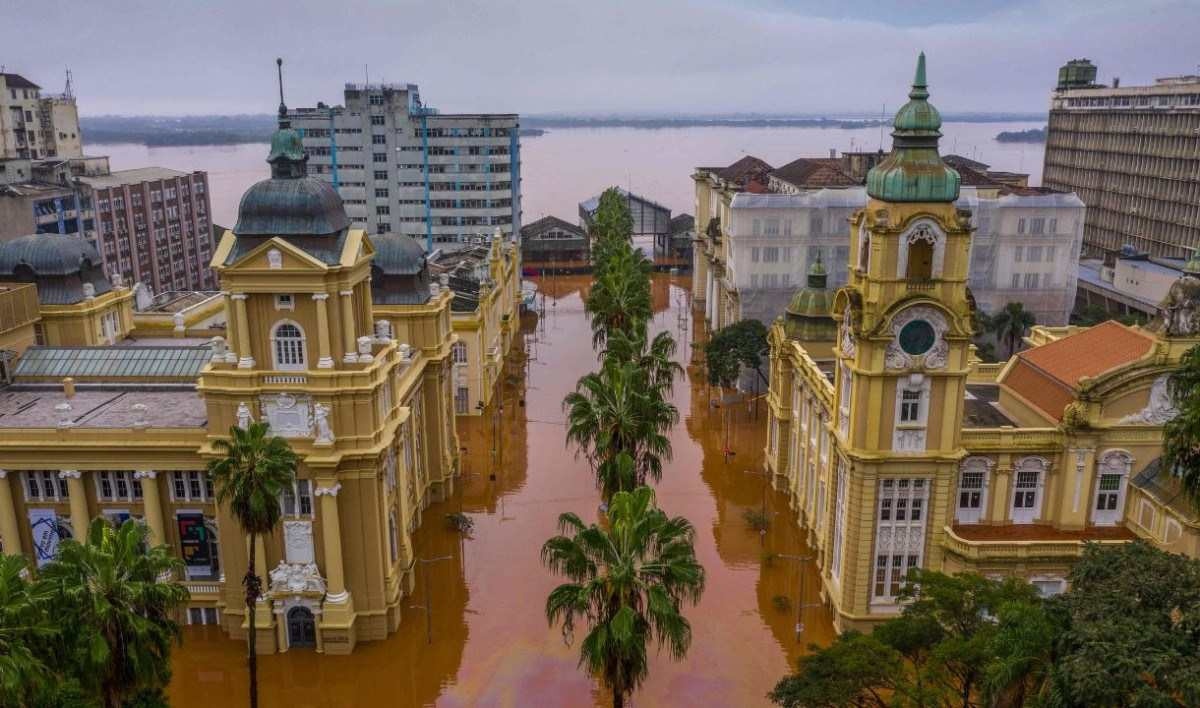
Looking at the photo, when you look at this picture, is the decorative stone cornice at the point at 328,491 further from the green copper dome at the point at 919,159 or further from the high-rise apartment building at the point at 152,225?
the high-rise apartment building at the point at 152,225

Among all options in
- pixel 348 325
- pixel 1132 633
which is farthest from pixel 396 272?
pixel 1132 633

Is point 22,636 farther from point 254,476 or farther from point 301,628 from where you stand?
point 301,628

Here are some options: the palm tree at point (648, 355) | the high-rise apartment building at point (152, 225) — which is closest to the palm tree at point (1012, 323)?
the palm tree at point (648, 355)

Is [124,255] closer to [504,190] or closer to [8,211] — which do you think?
[8,211]

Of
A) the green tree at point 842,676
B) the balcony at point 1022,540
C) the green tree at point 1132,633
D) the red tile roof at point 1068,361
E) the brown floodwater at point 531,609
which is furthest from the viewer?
the red tile roof at point 1068,361

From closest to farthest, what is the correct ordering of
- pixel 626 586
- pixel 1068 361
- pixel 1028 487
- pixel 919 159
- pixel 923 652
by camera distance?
1. pixel 626 586
2. pixel 923 652
3. pixel 919 159
4. pixel 1028 487
5. pixel 1068 361

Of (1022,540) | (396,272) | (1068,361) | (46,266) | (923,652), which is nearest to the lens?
(923,652)

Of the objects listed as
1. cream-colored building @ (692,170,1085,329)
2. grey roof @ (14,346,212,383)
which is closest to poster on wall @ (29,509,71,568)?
grey roof @ (14,346,212,383)

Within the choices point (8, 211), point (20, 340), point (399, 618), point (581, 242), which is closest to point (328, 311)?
point (399, 618)
